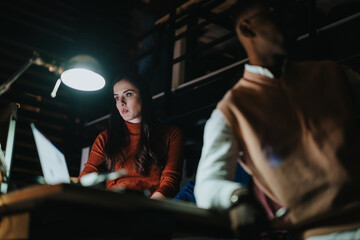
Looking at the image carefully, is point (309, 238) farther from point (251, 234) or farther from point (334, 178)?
point (251, 234)

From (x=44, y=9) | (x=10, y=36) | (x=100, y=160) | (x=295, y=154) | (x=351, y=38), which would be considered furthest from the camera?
(x=44, y=9)

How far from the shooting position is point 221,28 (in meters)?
6.39

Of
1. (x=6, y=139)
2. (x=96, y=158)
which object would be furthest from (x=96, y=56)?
(x=6, y=139)

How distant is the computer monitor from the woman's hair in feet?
3.11

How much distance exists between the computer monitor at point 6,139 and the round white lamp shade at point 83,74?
4.69 feet

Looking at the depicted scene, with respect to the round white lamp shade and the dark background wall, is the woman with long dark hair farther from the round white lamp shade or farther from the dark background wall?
the dark background wall

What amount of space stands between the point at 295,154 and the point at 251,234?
49 cm

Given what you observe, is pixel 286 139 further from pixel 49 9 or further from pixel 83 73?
pixel 49 9

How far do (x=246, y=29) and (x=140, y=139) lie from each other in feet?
4.34

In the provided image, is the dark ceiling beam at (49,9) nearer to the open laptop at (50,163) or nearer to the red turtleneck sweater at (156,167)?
the red turtleneck sweater at (156,167)

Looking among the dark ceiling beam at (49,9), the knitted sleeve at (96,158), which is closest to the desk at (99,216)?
the knitted sleeve at (96,158)

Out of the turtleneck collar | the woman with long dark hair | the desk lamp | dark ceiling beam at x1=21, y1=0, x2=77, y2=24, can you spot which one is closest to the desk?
the woman with long dark hair

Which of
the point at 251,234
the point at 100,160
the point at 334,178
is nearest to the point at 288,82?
the point at 334,178

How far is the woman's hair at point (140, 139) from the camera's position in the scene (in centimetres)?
267
